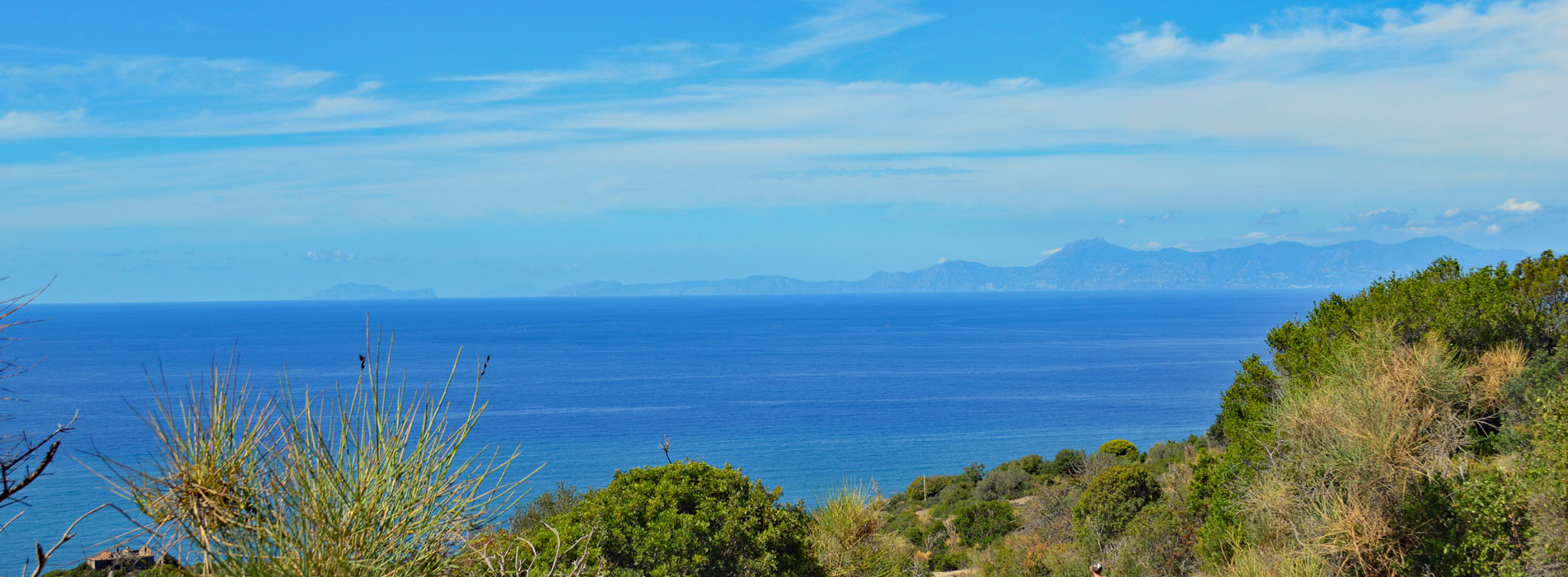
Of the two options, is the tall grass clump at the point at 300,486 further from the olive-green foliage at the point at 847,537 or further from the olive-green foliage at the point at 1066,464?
the olive-green foliage at the point at 1066,464

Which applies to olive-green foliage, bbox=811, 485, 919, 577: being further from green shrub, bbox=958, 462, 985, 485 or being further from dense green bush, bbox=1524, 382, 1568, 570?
green shrub, bbox=958, 462, 985, 485

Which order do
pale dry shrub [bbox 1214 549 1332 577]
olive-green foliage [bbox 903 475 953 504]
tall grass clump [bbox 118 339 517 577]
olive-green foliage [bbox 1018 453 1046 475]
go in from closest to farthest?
tall grass clump [bbox 118 339 517 577] < pale dry shrub [bbox 1214 549 1332 577] < olive-green foliage [bbox 903 475 953 504] < olive-green foliage [bbox 1018 453 1046 475]

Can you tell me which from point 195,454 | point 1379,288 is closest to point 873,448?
point 1379,288

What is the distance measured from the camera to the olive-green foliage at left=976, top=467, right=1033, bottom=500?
98.2 feet

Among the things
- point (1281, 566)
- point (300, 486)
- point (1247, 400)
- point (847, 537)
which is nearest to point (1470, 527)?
point (1281, 566)

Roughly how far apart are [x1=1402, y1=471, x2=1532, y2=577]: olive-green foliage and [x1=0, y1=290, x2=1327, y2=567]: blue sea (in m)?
9.42

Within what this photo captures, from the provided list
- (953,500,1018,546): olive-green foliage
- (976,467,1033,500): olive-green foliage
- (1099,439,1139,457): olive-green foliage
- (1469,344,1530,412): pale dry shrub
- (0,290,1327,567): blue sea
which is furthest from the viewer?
(0,290,1327,567): blue sea

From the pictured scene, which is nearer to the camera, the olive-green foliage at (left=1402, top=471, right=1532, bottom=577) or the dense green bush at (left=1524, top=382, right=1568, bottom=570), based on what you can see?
the dense green bush at (left=1524, top=382, right=1568, bottom=570)

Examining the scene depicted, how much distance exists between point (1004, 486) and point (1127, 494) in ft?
30.3

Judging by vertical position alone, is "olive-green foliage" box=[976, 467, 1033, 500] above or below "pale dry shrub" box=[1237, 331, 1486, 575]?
below

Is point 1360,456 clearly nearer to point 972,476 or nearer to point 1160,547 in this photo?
point 1160,547

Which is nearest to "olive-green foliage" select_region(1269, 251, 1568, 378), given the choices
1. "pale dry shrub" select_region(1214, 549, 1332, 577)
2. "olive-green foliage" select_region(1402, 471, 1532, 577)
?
"olive-green foliage" select_region(1402, 471, 1532, 577)

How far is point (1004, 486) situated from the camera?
3020 centimetres

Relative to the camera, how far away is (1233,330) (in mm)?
129875
